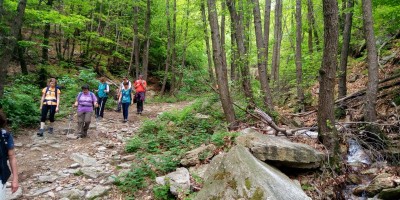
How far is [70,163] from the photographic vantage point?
693 centimetres

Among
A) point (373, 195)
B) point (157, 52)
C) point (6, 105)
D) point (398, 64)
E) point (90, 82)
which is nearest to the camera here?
point (373, 195)

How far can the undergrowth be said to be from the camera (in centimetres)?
611

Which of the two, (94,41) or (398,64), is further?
(94,41)

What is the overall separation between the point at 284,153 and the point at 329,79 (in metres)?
2.11

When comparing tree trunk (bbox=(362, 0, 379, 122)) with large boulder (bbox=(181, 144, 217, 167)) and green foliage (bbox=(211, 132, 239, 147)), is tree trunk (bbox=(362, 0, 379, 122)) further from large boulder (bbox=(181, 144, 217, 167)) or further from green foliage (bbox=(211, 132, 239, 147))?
large boulder (bbox=(181, 144, 217, 167))

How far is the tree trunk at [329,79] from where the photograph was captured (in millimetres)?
6273

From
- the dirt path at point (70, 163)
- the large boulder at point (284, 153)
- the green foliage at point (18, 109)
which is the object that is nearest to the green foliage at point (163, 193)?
the dirt path at point (70, 163)

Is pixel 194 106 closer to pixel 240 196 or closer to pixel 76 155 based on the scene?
pixel 76 155

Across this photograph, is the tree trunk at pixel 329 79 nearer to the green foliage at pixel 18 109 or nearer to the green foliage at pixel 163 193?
the green foliage at pixel 163 193

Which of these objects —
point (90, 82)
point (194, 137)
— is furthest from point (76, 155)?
point (90, 82)

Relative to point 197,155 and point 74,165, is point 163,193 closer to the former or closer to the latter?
point 197,155

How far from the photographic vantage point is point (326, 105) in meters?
6.63

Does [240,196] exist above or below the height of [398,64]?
below

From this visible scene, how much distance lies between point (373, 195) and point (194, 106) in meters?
7.45
